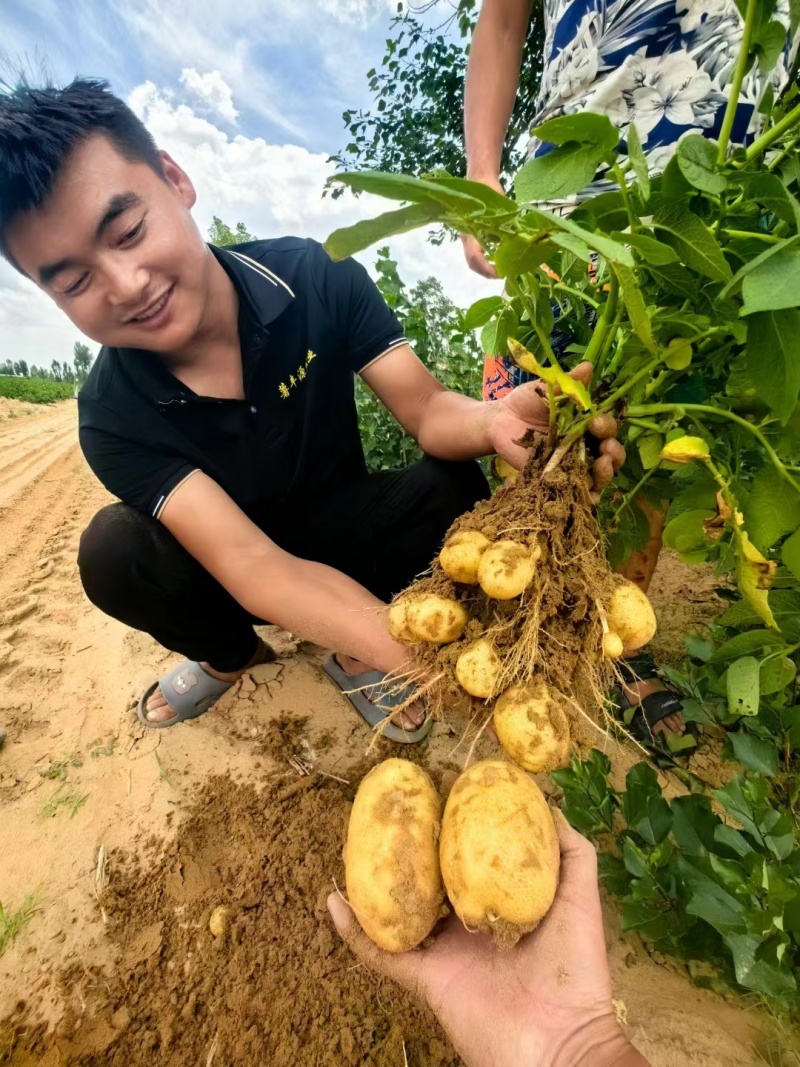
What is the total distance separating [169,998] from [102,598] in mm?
1310

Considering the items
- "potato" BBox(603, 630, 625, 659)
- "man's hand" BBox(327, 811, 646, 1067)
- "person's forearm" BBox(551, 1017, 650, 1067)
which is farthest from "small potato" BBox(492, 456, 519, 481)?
"person's forearm" BBox(551, 1017, 650, 1067)

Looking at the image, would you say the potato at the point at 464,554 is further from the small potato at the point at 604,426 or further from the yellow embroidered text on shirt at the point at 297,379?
the yellow embroidered text on shirt at the point at 297,379

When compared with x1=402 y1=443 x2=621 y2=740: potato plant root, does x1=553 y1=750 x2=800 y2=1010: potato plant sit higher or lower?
lower

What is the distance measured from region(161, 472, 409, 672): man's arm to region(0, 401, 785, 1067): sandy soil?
649 millimetres

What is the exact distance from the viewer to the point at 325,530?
7.64ft

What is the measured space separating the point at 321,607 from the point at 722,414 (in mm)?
1181

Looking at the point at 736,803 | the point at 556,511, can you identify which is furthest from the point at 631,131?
the point at 736,803

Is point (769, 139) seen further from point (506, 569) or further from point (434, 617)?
point (434, 617)

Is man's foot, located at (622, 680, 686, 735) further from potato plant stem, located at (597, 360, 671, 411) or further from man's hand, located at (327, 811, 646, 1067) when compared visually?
potato plant stem, located at (597, 360, 671, 411)

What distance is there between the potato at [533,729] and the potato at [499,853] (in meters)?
0.08

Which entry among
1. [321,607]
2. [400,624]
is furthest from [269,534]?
[400,624]

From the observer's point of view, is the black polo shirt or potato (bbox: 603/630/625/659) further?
the black polo shirt

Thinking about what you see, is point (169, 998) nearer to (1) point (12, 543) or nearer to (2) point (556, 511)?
(2) point (556, 511)

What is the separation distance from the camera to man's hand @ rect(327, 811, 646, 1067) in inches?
37.1
